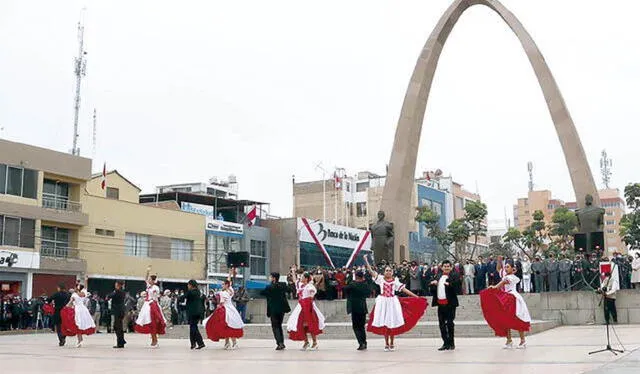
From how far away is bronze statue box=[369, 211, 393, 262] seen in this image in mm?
32375

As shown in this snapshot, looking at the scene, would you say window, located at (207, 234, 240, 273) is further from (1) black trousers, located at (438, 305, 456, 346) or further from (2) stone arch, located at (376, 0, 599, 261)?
(1) black trousers, located at (438, 305, 456, 346)

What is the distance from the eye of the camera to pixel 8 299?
109 feet

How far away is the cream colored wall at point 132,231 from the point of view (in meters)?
44.9

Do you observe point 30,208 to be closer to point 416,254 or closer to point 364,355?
point 364,355

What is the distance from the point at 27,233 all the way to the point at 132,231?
8769mm

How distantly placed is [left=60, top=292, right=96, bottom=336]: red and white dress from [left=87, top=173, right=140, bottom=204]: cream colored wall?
109 feet

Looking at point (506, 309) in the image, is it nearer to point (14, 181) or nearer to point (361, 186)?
point (14, 181)

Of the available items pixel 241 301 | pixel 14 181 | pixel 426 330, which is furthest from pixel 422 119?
pixel 14 181

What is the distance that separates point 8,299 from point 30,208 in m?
7.77

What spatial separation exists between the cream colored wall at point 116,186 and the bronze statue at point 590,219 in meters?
32.9

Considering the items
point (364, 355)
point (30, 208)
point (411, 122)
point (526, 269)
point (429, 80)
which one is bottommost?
point (364, 355)

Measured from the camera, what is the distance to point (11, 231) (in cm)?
3903

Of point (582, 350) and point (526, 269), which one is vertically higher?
point (526, 269)

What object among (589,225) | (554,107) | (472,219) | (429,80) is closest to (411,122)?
(429,80)
